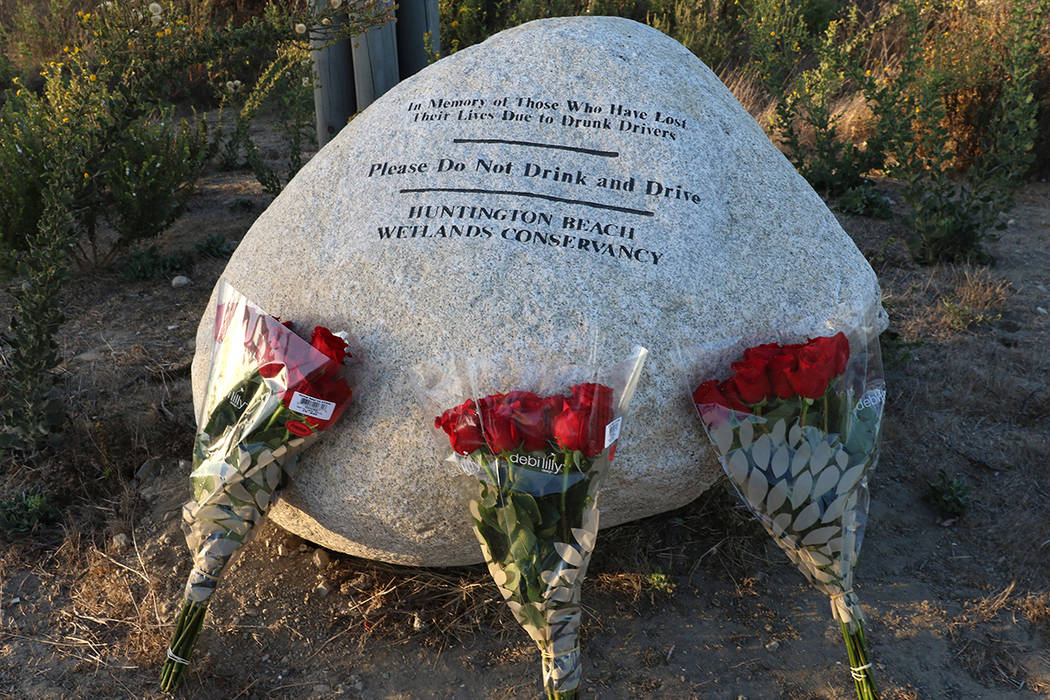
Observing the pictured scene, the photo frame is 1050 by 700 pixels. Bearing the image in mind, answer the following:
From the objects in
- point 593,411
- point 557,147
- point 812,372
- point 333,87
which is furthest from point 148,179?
point 812,372

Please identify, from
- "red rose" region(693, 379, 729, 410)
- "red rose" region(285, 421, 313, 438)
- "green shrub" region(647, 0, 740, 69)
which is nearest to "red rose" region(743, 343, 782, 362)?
"red rose" region(693, 379, 729, 410)

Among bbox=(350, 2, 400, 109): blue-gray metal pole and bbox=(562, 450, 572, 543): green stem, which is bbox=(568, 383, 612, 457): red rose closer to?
bbox=(562, 450, 572, 543): green stem

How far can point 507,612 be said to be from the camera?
2666 mm

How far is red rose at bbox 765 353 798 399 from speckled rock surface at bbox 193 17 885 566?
0.20m

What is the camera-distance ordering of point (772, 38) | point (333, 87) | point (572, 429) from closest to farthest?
point (572, 429), point (333, 87), point (772, 38)

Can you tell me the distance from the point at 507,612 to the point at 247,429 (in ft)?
3.24

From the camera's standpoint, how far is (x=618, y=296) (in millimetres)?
2422

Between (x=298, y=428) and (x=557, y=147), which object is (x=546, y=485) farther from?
(x=557, y=147)

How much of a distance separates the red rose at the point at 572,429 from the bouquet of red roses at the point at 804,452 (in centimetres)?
45

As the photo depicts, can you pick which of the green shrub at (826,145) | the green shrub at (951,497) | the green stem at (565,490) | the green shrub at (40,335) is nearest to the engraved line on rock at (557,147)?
the green stem at (565,490)

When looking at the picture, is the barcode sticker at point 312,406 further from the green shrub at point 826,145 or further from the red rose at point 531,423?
the green shrub at point 826,145

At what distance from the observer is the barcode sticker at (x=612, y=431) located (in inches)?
80.5

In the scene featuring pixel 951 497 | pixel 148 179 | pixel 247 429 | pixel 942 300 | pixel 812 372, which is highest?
pixel 812 372

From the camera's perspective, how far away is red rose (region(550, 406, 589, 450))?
78.8 inches
